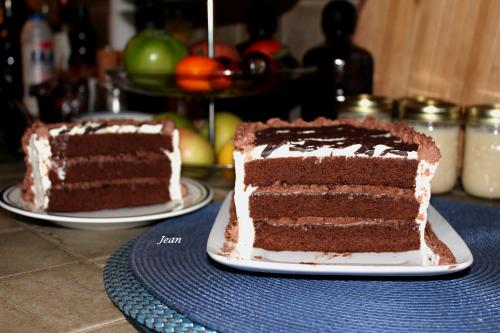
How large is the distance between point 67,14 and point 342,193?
288 centimetres

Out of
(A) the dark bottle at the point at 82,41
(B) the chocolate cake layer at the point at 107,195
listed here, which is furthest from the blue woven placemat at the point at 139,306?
(A) the dark bottle at the point at 82,41

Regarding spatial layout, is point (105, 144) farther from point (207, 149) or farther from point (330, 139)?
point (330, 139)

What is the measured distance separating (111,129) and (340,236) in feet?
2.39

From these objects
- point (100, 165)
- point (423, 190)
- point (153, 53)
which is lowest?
point (100, 165)

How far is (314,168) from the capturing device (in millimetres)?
1344

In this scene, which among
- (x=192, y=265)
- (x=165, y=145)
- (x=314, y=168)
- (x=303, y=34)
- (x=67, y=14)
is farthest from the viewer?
(x=67, y=14)

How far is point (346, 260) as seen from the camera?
125 cm

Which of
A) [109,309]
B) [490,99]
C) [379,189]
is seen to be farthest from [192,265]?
[490,99]

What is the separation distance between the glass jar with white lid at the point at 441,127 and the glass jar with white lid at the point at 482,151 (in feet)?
0.12

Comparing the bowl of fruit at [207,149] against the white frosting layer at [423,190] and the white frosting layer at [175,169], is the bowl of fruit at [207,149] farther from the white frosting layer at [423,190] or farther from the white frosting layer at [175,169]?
the white frosting layer at [423,190]

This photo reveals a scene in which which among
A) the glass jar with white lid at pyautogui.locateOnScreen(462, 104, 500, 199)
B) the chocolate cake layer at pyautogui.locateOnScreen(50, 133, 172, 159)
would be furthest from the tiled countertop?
the glass jar with white lid at pyautogui.locateOnScreen(462, 104, 500, 199)

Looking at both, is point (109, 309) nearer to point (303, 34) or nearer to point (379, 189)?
point (379, 189)

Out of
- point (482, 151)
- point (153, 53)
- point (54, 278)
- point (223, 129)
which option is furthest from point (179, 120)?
point (54, 278)

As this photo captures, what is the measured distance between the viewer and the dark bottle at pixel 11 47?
10.2 ft
